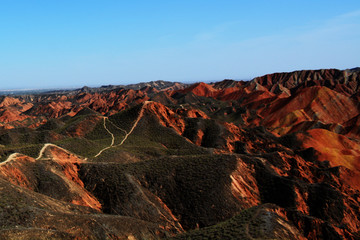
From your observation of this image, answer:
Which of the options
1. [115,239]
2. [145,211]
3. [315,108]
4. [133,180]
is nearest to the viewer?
[115,239]

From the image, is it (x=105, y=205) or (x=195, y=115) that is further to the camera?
(x=195, y=115)

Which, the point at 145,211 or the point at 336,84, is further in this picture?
the point at 336,84

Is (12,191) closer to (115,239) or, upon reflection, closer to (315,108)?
(115,239)

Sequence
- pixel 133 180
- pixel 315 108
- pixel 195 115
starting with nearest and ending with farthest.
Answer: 1. pixel 133 180
2. pixel 195 115
3. pixel 315 108

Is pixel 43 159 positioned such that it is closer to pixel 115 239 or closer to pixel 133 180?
pixel 133 180

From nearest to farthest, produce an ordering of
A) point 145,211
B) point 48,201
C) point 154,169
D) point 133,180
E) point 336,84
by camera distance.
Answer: point 48,201, point 145,211, point 133,180, point 154,169, point 336,84

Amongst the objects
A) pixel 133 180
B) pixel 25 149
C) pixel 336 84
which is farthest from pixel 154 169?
pixel 336 84

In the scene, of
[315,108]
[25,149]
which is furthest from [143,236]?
[315,108]

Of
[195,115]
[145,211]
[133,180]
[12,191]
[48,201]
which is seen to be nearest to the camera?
[12,191]

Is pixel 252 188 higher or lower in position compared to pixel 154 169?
lower
